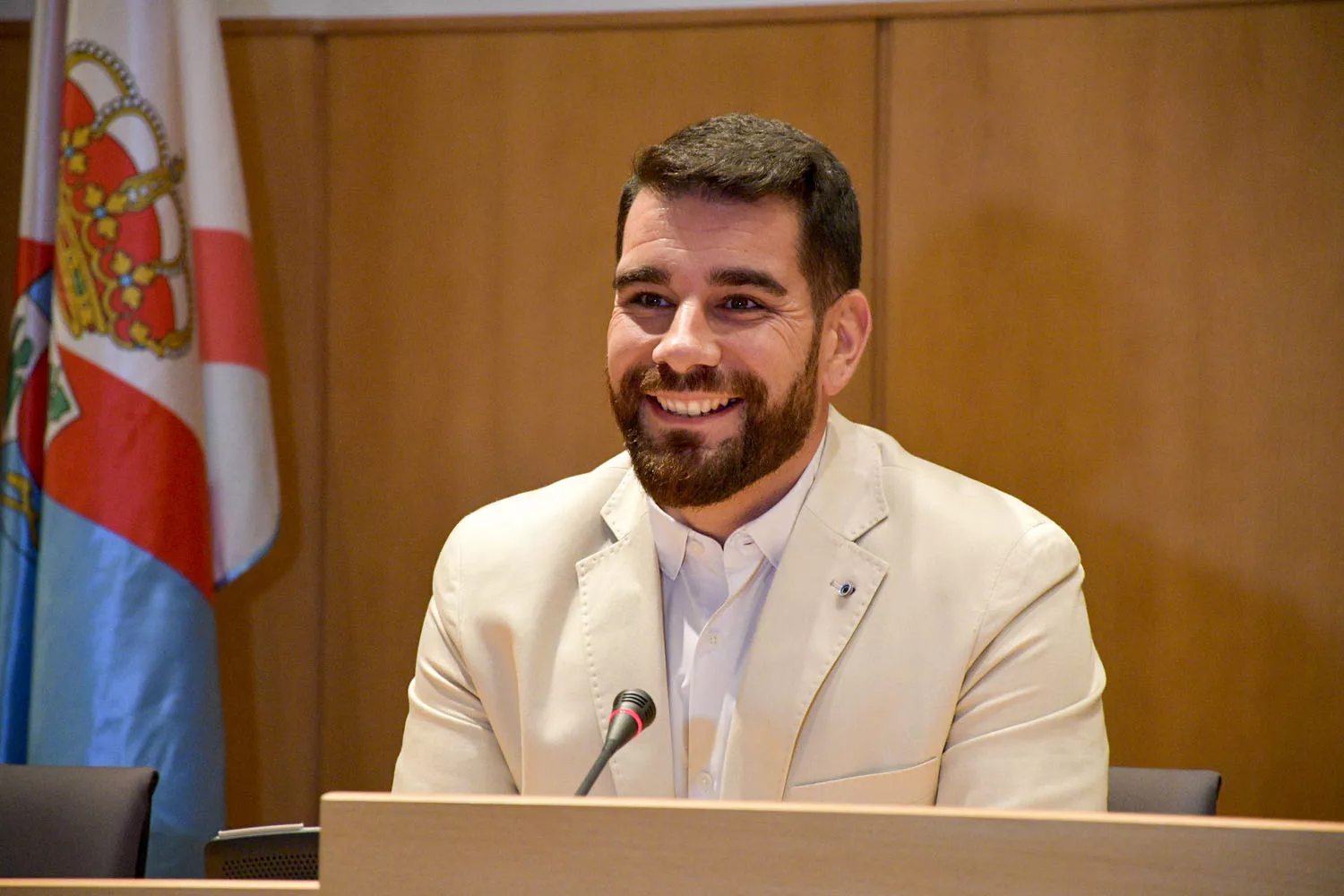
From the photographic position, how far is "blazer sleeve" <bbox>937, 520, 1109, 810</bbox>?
1.72 meters

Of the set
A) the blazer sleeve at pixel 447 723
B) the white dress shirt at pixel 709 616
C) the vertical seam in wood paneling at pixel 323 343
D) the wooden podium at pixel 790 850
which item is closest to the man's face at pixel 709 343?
the white dress shirt at pixel 709 616

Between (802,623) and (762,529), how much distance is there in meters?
0.18

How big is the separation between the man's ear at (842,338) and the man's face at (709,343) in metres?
0.09

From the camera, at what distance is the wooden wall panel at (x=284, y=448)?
3379 millimetres

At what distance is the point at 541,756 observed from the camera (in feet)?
6.22

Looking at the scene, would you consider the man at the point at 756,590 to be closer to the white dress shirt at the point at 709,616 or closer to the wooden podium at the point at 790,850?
the white dress shirt at the point at 709,616

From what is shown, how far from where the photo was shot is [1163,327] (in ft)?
9.97

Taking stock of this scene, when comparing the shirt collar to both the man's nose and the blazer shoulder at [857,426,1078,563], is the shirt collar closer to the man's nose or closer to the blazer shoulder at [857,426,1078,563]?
the blazer shoulder at [857,426,1078,563]

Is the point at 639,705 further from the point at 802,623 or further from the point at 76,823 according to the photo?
the point at 76,823

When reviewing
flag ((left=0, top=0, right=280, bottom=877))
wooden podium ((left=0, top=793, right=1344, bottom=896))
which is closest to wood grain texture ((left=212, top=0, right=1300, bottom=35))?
flag ((left=0, top=0, right=280, bottom=877))

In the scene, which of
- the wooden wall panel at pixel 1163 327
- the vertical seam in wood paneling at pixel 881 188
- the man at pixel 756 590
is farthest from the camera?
the vertical seam in wood paneling at pixel 881 188

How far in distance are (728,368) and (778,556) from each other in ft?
1.13

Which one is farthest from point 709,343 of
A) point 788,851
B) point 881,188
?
Answer: point 881,188

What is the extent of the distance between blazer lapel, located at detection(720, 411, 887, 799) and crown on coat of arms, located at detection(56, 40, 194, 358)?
174 centimetres
